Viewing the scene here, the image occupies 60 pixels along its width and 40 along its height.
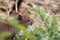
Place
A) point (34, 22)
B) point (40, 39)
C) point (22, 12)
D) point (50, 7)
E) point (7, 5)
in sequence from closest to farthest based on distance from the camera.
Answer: point (40, 39)
point (34, 22)
point (22, 12)
point (7, 5)
point (50, 7)

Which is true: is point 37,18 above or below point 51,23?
below

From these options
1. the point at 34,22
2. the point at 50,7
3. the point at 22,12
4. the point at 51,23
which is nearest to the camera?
the point at 51,23

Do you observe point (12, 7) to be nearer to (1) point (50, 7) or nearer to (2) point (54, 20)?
(1) point (50, 7)

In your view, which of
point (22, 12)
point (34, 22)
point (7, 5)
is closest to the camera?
point (34, 22)

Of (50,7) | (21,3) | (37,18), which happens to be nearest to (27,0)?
(21,3)

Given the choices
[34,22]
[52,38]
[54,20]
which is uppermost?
[54,20]

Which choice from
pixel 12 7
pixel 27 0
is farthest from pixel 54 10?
pixel 12 7

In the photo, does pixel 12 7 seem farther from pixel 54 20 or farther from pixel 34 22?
pixel 54 20

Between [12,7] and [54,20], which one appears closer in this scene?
[54,20]

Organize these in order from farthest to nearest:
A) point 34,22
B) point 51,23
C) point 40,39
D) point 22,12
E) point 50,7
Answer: point 50,7 → point 22,12 → point 34,22 → point 51,23 → point 40,39
